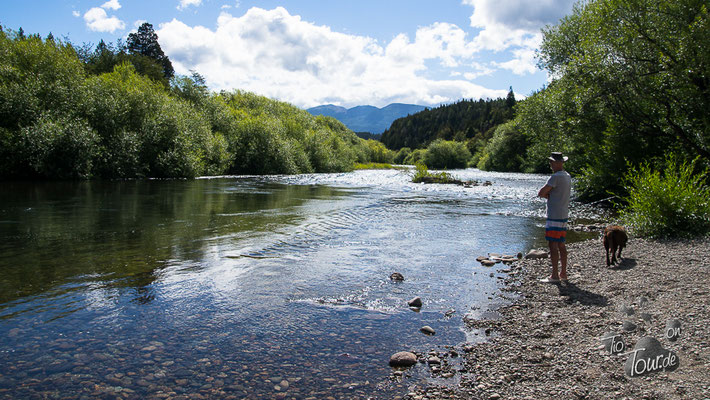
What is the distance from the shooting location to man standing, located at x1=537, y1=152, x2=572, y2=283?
9484 mm

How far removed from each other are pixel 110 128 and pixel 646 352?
5483 centimetres

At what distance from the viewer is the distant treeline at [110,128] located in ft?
133

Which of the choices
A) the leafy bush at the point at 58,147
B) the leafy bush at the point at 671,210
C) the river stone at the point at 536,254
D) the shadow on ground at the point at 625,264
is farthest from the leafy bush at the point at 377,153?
the shadow on ground at the point at 625,264

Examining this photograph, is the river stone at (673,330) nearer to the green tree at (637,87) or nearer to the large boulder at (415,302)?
the large boulder at (415,302)

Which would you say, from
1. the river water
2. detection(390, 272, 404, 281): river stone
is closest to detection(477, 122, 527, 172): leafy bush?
the river water

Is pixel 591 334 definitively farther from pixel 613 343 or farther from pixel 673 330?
pixel 673 330

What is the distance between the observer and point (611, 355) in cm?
554

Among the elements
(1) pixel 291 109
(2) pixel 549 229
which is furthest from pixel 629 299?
(1) pixel 291 109

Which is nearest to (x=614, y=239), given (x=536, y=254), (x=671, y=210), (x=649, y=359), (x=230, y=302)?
(x=536, y=254)

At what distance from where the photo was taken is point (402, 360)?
19.4 ft

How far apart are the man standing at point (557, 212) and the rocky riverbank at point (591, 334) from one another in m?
0.57

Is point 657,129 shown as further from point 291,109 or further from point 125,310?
point 291,109

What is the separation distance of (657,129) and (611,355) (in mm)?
23227

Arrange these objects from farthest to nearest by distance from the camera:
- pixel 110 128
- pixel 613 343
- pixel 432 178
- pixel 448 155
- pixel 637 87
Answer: pixel 448 155, pixel 432 178, pixel 110 128, pixel 637 87, pixel 613 343
